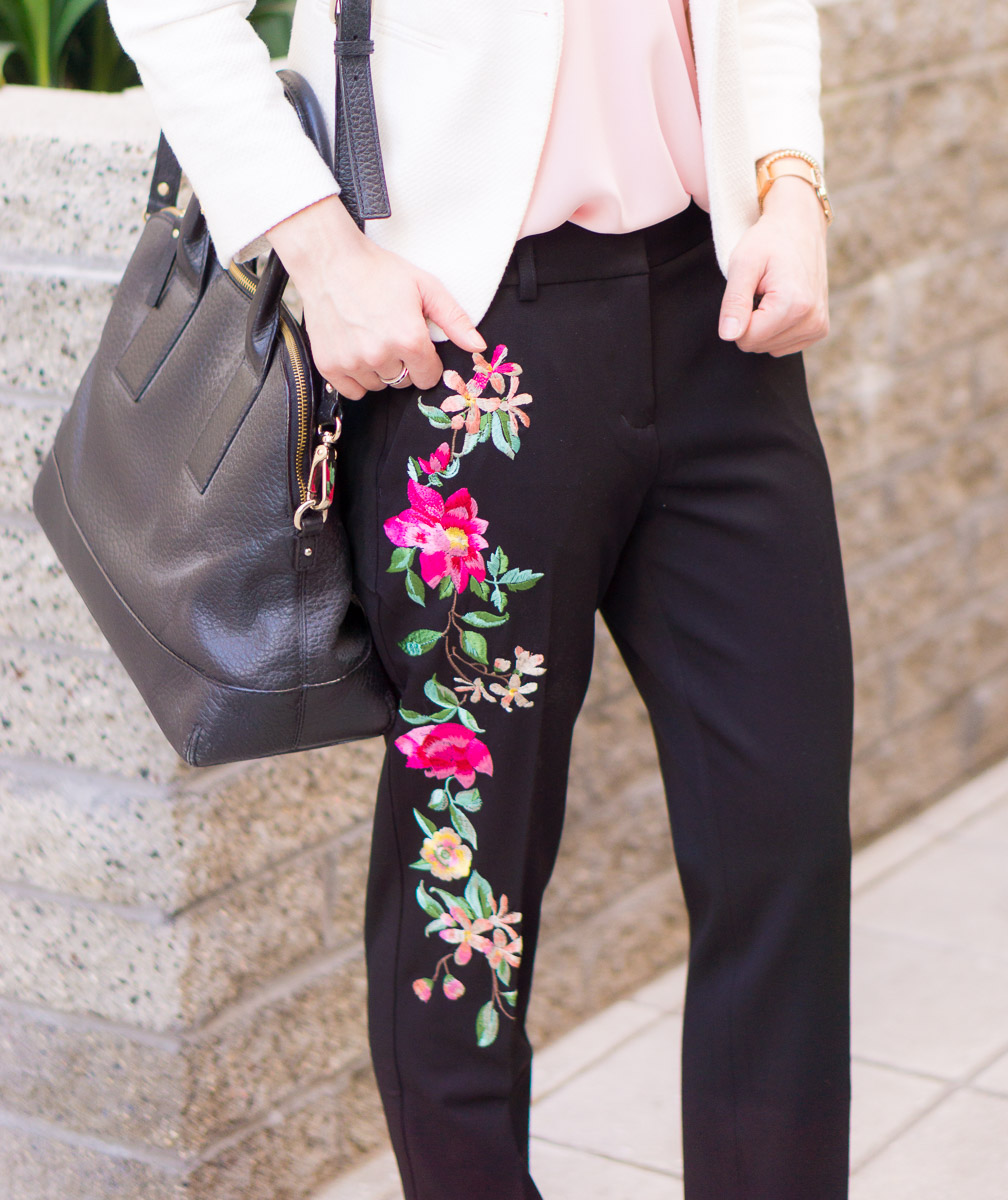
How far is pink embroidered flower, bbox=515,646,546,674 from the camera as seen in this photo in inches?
46.4

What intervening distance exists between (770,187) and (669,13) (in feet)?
0.56

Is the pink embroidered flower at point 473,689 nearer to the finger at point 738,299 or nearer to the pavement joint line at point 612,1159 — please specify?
the finger at point 738,299

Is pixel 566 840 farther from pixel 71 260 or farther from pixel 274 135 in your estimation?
pixel 274 135

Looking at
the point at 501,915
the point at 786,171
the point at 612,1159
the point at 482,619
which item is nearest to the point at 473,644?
the point at 482,619

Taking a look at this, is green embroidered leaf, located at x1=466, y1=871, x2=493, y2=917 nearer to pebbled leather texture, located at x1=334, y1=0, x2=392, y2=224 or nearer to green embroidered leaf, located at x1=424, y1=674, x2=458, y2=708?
green embroidered leaf, located at x1=424, y1=674, x2=458, y2=708

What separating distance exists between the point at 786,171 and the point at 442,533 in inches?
16.0

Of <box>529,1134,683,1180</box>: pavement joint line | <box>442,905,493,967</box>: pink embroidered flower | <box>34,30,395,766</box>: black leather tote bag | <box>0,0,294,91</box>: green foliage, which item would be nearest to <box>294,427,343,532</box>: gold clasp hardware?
<box>34,30,395,766</box>: black leather tote bag

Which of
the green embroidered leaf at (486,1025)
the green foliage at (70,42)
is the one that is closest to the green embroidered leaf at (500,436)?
the green embroidered leaf at (486,1025)

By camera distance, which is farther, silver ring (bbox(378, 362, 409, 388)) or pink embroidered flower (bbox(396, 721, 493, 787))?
pink embroidered flower (bbox(396, 721, 493, 787))

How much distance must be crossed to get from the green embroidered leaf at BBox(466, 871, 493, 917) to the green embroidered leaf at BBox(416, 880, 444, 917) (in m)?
0.02

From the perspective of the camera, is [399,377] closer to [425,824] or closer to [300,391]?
[300,391]

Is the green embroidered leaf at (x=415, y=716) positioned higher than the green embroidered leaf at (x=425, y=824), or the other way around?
the green embroidered leaf at (x=415, y=716)

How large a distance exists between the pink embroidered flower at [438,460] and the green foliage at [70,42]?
3.12 ft

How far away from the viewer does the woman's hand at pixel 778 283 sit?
115 cm
